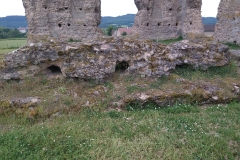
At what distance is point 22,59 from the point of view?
267 inches

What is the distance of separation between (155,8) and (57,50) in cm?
1136

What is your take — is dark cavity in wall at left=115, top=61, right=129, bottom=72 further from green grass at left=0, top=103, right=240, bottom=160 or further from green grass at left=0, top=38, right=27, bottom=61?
green grass at left=0, top=38, right=27, bottom=61

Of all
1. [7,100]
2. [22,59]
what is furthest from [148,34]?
[7,100]

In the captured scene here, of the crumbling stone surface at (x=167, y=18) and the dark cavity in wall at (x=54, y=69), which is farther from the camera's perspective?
the crumbling stone surface at (x=167, y=18)

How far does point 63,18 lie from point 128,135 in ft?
42.1

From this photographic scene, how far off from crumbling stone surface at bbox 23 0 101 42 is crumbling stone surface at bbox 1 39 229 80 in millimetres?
8212

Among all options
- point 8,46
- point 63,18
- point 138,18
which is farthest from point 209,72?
point 8,46

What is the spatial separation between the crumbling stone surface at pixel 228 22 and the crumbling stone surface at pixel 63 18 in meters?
9.14

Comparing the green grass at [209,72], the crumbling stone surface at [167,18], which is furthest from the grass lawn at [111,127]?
the crumbling stone surface at [167,18]

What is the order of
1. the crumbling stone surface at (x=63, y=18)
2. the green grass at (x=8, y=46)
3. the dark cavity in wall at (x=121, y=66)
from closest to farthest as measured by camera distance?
1. the dark cavity in wall at (x=121, y=66)
2. the crumbling stone surface at (x=63, y=18)
3. the green grass at (x=8, y=46)

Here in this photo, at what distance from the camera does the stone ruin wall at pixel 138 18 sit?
14.8 m

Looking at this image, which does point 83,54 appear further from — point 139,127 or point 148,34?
point 148,34

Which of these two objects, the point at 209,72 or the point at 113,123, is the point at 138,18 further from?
the point at 113,123

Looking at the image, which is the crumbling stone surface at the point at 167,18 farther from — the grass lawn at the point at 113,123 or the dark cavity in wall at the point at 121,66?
the grass lawn at the point at 113,123
